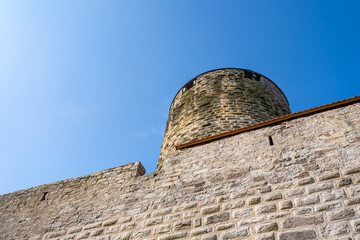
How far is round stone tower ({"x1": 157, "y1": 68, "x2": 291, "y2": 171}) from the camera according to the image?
22.2 ft

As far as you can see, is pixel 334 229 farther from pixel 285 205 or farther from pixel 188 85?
pixel 188 85

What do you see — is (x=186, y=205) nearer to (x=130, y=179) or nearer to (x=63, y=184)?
(x=130, y=179)

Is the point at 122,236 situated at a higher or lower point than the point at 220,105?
lower

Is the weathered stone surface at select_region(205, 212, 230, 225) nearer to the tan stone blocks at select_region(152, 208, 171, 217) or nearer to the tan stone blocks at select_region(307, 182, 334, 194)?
the tan stone blocks at select_region(152, 208, 171, 217)

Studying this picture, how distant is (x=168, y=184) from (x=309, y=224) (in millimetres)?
2032

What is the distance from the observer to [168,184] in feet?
14.0

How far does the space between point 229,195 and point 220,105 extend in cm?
397

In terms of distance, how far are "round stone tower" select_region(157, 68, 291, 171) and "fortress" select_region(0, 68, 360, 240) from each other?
6.68 ft

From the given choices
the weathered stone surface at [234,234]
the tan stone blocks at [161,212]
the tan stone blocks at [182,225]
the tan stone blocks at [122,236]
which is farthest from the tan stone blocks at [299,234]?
the tan stone blocks at [122,236]

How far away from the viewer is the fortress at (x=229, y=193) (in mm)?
3082

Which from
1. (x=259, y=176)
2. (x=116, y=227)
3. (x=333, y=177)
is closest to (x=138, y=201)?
(x=116, y=227)

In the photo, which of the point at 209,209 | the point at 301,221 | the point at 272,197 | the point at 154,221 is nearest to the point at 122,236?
the point at 154,221

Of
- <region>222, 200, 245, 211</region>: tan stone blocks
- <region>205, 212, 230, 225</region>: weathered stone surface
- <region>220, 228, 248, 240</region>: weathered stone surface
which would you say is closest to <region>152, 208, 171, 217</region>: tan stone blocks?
<region>205, 212, 230, 225</region>: weathered stone surface

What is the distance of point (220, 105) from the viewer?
24.1 ft
